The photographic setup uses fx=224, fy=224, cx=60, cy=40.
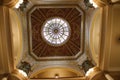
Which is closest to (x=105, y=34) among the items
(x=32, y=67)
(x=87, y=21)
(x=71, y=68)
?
(x=87, y=21)

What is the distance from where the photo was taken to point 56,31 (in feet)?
65.4

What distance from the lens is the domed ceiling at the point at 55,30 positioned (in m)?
18.5

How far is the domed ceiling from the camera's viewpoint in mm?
18484

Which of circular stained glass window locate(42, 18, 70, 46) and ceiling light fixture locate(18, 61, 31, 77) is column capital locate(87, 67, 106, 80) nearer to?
ceiling light fixture locate(18, 61, 31, 77)

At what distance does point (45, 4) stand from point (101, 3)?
608 centimetres

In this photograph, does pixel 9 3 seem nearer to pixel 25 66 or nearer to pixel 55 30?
pixel 25 66

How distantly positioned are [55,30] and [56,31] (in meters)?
0.13

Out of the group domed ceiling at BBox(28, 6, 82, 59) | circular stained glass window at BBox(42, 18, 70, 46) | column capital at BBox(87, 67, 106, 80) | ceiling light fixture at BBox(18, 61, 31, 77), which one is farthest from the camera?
circular stained glass window at BBox(42, 18, 70, 46)

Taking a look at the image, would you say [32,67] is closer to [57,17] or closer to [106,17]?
[57,17]

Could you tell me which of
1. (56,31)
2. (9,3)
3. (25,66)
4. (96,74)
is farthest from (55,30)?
(9,3)

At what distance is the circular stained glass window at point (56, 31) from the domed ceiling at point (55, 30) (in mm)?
93

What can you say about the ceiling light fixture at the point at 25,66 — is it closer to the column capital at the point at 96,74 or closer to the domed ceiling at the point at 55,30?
the domed ceiling at the point at 55,30

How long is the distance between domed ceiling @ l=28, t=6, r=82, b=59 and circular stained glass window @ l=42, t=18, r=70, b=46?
9cm

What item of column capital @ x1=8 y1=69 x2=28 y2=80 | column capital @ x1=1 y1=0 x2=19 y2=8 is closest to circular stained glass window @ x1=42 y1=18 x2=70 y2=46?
column capital @ x1=8 y1=69 x2=28 y2=80
